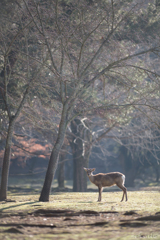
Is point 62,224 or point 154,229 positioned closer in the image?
point 154,229

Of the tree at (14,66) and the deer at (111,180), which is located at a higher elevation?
the tree at (14,66)


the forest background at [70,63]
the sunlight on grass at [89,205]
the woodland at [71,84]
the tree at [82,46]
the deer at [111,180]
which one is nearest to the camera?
the woodland at [71,84]

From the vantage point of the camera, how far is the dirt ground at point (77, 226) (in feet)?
15.9

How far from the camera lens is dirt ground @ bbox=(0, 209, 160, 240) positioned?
4832 millimetres

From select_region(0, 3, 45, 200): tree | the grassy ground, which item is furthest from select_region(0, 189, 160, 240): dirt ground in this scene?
select_region(0, 3, 45, 200): tree

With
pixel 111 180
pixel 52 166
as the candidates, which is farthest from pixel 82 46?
pixel 111 180

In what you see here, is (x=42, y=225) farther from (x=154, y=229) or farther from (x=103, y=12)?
(x=103, y=12)

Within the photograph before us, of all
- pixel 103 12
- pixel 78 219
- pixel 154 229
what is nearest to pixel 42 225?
pixel 78 219

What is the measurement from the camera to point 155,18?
1576 centimetres

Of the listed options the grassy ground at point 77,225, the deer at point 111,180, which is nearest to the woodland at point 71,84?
the grassy ground at point 77,225

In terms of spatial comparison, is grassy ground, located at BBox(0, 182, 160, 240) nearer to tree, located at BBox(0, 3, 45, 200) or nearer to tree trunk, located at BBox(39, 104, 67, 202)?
tree trunk, located at BBox(39, 104, 67, 202)

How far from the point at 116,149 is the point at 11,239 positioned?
32.6m

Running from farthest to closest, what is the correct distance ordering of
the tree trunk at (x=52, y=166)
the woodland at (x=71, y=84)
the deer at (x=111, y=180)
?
the tree trunk at (x=52, y=166), the deer at (x=111, y=180), the woodland at (x=71, y=84)

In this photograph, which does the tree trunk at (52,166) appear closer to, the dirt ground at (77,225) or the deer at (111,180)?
the deer at (111,180)
